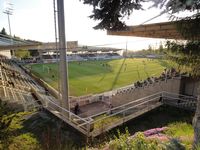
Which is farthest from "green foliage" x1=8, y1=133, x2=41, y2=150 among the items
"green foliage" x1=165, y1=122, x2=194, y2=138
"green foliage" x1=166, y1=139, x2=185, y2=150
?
"green foliage" x1=165, y1=122, x2=194, y2=138

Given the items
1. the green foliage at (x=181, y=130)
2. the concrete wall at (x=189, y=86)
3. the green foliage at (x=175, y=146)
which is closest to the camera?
the green foliage at (x=175, y=146)

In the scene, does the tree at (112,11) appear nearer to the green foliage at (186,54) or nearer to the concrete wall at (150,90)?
the green foliage at (186,54)

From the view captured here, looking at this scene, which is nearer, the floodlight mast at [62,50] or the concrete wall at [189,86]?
the floodlight mast at [62,50]

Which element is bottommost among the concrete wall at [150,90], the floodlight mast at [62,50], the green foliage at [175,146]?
the concrete wall at [150,90]

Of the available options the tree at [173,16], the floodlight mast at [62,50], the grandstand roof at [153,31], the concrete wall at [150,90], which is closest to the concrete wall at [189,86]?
the concrete wall at [150,90]

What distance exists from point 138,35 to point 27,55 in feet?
217

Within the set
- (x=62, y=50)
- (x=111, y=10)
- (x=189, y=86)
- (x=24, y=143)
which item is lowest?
(x=24, y=143)

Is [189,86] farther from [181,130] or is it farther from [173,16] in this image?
[173,16]

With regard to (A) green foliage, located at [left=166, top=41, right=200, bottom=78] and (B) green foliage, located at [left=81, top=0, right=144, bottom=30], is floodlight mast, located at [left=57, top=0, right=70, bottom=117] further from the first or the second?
(A) green foliage, located at [left=166, top=41, right=200, bottom=78]

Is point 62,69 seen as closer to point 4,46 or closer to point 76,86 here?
point 4,46

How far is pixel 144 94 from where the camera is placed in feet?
59.4

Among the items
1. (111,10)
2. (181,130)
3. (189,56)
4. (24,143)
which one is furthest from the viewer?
(181,130)

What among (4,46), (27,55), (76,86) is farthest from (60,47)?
(27,55)

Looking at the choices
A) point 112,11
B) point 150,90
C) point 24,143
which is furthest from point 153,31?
point 150,90
